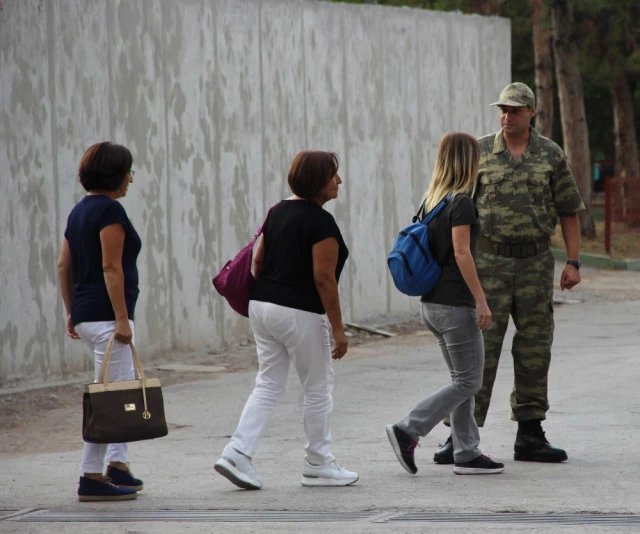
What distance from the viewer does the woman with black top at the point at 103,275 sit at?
5.94 meters

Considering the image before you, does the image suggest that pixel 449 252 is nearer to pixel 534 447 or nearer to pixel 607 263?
pixel 534 447

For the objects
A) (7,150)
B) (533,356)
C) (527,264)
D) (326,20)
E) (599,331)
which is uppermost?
(326,20)

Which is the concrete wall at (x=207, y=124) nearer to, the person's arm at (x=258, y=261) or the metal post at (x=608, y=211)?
the person's arm at (x=258, y=261)

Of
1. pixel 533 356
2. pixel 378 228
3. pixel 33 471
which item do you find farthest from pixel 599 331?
pixel 33 471

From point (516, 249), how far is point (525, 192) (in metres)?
0.31

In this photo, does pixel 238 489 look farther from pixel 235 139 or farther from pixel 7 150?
pixel 235 139

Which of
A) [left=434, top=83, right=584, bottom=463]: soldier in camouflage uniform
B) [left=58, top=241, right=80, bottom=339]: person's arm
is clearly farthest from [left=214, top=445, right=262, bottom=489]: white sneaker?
[left=434, top=83, right=584, bottom=463]: soldier in camouflage uniform

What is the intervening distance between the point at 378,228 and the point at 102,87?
14.4ft

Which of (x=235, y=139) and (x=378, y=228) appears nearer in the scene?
(x=235, y=139)

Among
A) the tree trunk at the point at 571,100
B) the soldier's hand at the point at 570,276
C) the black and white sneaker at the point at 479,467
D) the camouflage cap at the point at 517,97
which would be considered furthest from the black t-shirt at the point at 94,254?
the tree trunk at the point at 571,100

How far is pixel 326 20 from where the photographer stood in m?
13.5

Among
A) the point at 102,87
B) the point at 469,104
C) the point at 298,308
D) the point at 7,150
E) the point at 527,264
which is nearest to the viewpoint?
the point at 298,308

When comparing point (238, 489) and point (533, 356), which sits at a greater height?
point (533, 356)

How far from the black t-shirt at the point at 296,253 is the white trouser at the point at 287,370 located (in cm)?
5
